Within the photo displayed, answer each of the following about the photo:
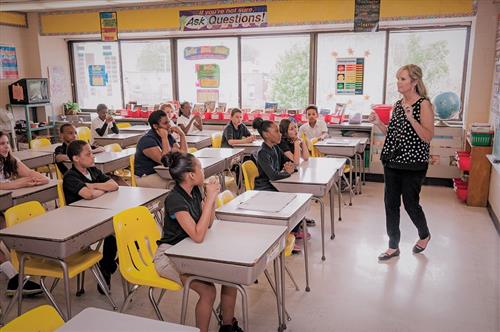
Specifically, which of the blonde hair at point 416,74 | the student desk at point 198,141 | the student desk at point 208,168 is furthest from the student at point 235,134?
the blonde hair at point 416,74

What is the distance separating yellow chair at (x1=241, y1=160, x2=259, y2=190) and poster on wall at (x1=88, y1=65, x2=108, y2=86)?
599 centimetres

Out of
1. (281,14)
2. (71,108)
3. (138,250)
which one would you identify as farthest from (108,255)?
(71,108)

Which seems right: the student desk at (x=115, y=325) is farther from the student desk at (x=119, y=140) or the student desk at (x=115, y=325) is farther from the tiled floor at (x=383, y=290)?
the student desk at (x=119, y=140)

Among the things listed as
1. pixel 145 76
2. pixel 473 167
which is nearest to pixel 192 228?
pixel 473 167

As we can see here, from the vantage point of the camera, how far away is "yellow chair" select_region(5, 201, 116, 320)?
2633 mm

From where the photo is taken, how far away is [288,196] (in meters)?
3.16

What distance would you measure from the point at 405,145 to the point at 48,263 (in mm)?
2738

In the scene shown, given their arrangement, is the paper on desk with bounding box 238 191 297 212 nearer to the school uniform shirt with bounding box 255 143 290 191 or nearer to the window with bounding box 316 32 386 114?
the school uniform shirt with bounding box 255 143 290 191

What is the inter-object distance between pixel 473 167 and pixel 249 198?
3.46 m

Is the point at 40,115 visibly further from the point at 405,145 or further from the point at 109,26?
the point at 405,145

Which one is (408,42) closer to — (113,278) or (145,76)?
(145,76)

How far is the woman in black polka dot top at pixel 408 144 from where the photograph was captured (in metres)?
3.41

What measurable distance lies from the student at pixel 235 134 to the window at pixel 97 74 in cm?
365

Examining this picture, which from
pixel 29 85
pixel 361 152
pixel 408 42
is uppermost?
pixel 408 42
